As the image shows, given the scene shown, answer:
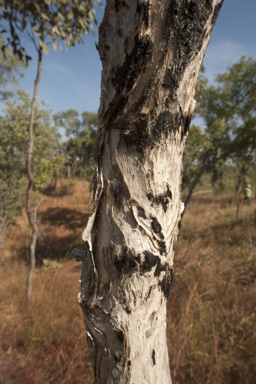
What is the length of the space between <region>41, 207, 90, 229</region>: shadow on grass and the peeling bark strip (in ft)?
44.5

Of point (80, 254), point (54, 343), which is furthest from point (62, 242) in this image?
point (80, 254)

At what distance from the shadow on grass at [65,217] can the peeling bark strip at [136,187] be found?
13549 mm

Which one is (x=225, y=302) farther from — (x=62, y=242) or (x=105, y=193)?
(x=62, y=242)

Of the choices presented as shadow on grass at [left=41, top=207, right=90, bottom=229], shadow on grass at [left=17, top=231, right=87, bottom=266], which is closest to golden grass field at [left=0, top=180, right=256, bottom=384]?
shadow on grass at [left=17, top=231, right=87, bottom=266]

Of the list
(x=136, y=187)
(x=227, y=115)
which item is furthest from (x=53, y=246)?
(x=136, y=187)

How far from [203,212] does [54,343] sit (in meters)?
9.02

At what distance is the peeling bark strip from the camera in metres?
0.64

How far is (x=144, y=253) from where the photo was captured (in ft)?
2.27

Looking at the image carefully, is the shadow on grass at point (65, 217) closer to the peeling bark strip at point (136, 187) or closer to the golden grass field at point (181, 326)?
the golden grass field at point (181, 326)

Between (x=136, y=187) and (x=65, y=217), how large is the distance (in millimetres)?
15607

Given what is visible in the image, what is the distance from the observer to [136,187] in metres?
0.70

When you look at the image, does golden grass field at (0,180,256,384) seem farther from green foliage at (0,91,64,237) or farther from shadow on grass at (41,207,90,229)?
shadow on grass at (41,207,90,229)

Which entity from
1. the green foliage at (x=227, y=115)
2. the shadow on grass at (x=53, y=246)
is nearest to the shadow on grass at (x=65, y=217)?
the shadow on grass at (x=53, y=246)

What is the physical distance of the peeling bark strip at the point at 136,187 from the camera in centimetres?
64
